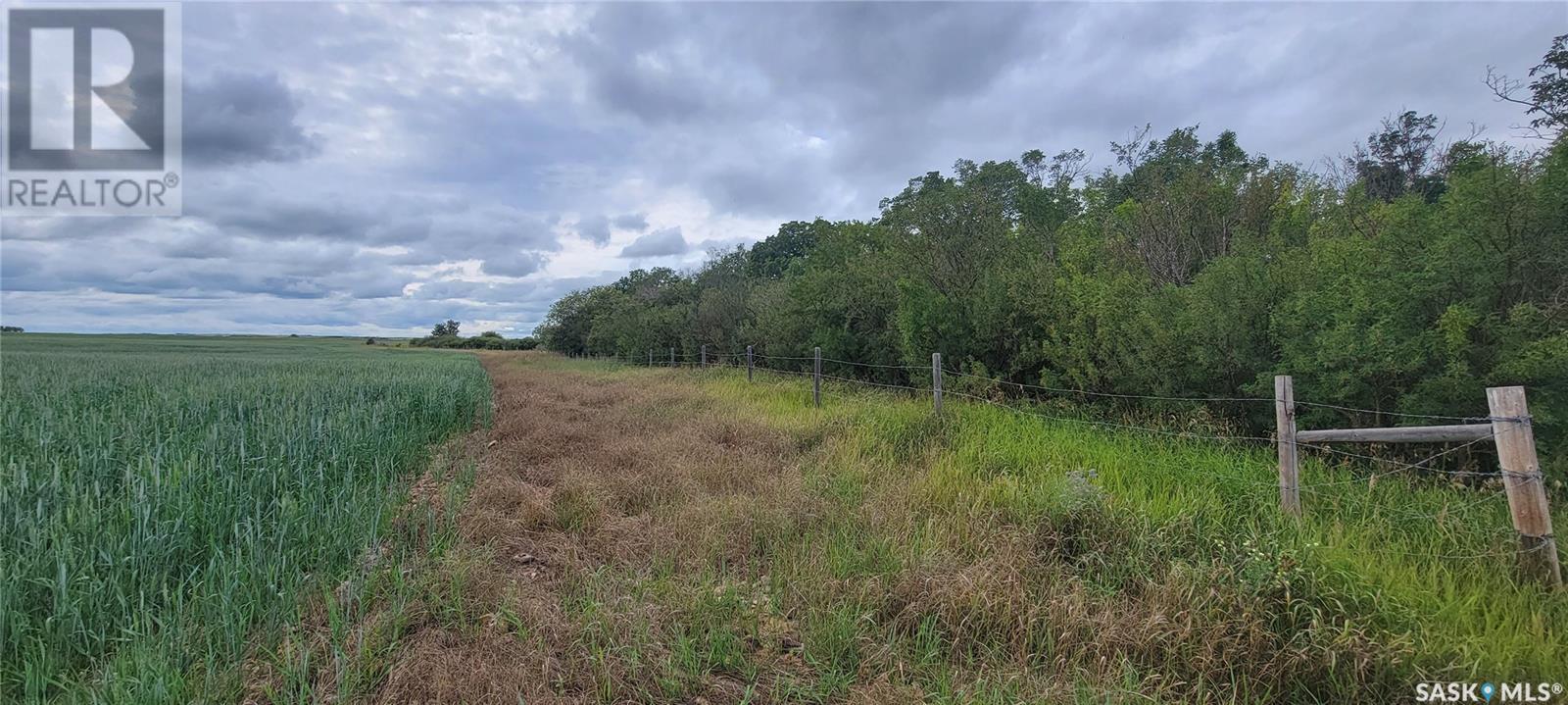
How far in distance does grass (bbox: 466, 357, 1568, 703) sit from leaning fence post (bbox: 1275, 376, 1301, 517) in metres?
0.12

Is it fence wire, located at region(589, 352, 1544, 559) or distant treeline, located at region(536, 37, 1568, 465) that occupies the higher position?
distant treeline, located at region(536, 37, 1568, 465)

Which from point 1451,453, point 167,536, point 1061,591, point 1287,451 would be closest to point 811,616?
point 1061,591

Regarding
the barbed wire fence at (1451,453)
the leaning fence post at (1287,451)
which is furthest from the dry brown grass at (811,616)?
the barbed wire fence at (1451,453)

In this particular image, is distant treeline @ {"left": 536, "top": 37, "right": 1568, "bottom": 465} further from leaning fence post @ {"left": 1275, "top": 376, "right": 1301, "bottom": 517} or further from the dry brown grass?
the dry brown grass

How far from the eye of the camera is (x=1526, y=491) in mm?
2912

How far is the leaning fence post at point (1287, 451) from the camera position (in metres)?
3.77

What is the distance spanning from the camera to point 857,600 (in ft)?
10.2

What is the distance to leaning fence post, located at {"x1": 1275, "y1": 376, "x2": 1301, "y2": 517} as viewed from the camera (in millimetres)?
3771

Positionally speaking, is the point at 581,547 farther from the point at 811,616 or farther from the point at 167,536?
the point at 167,536

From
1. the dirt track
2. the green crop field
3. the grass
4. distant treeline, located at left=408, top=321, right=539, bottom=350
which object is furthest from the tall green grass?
distant treeline, located at left=408, top=321, right=539, bottom=350

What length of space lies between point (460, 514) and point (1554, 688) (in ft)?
20.0

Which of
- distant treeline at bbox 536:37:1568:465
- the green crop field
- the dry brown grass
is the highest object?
distant treeline at bbox 536:37:1568:465

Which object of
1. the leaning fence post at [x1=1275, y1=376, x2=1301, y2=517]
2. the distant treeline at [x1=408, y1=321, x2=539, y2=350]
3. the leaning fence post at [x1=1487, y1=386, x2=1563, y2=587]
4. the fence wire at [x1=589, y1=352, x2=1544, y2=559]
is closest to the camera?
the leaning fence post at [x1=1487, y1=386, x2=1563, y2=587]

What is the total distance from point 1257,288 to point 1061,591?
4.53 metres
